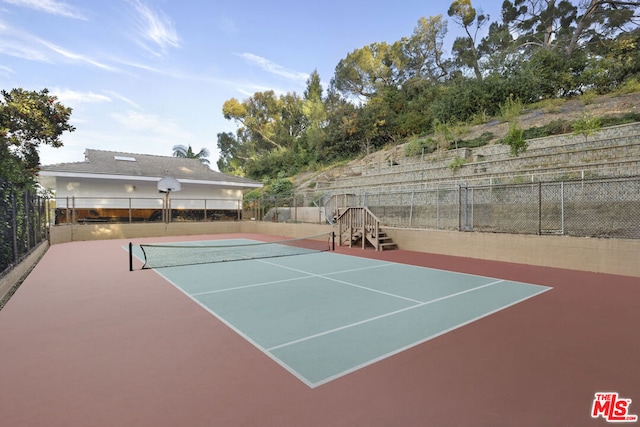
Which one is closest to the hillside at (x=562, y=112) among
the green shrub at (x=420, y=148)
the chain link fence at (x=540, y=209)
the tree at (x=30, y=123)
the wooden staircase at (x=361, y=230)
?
the green shrub at (x=420, y=148)

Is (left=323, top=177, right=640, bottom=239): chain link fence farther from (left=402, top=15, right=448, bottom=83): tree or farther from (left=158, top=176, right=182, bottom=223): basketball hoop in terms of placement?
(left=402, top=15, right=448, bottom=83): tree

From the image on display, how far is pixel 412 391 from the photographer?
8.65ft

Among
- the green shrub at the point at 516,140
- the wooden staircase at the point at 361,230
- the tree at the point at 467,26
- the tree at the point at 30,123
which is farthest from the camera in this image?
the tree at the point at 467,26

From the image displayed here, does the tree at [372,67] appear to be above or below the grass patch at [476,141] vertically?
above

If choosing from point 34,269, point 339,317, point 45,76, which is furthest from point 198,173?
point 339,317

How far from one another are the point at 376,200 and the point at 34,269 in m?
12.8

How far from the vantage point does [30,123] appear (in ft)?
36.9

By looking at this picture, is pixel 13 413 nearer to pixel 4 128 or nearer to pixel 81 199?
pixel 4 128

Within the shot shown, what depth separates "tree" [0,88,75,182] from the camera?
35.6ft

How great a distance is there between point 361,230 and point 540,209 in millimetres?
6072

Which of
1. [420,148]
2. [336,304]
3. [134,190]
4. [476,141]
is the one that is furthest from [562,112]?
[134,190]

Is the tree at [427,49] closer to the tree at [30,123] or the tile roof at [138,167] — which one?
the tile roof at [138,167]

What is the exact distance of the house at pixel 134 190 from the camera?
735 inches

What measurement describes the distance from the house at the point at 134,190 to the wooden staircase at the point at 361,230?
33.6 feet
